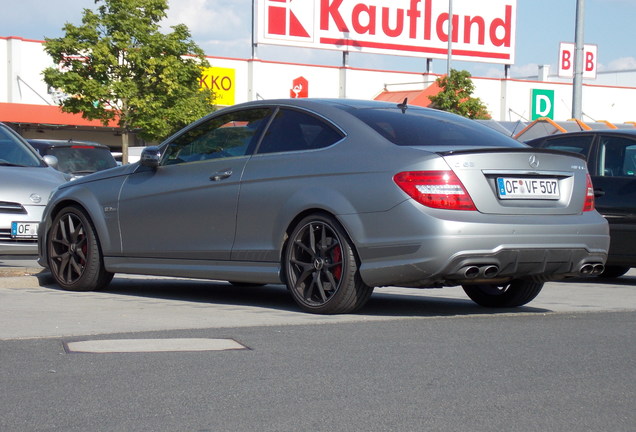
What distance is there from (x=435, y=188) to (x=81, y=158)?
1422 cm

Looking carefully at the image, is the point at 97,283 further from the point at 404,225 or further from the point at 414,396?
the point at 414,396

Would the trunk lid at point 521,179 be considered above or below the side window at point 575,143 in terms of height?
below

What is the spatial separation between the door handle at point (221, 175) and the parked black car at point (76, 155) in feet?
38.9

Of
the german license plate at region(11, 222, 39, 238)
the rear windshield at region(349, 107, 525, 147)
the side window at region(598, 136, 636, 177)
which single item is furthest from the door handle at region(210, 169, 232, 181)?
Result: the side window at region(598, 136, 636, 177)

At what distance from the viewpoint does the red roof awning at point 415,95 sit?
178ft

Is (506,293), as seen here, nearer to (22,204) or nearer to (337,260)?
(337,260)

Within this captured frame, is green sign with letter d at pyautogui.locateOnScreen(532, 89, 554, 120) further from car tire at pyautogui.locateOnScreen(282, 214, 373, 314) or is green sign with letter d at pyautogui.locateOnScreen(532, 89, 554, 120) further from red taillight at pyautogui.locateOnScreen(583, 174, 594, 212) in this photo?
car tire at pyautogui.locateOnScreen(282, 214, 373, 314)

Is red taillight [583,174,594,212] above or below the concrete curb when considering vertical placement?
above

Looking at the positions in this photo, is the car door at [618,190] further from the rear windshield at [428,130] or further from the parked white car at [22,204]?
the parked white car at [22,204]

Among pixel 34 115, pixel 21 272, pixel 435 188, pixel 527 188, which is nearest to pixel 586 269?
pixel 527 188

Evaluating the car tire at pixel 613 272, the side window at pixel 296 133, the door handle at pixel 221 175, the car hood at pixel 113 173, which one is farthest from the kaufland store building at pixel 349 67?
the side window at pixel 296 133

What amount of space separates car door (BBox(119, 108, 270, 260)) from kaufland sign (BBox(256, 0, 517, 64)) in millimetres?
46283

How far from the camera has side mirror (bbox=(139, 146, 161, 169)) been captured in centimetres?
852

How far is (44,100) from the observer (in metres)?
52.8
